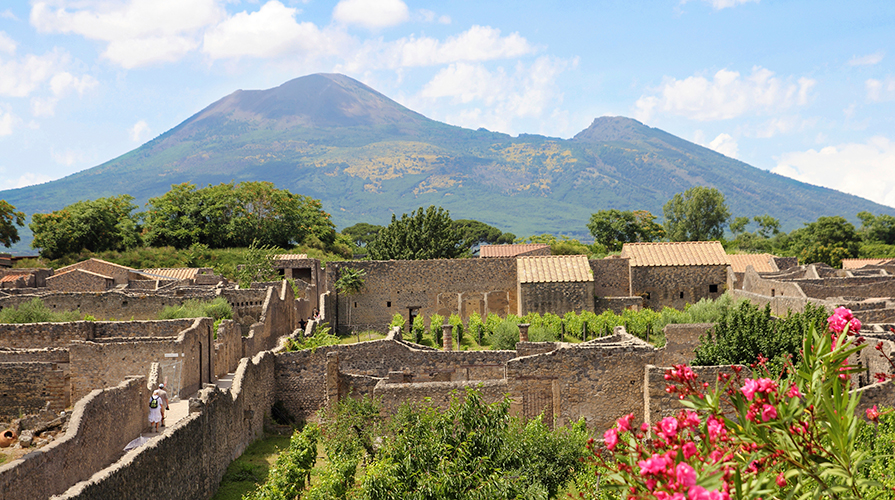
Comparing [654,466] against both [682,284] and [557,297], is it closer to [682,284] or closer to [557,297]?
[557,297]

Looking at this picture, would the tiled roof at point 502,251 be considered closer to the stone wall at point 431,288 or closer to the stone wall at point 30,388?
the stone wall at point 431,288

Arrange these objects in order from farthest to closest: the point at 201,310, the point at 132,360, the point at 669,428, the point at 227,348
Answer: the point at 201,310 → the point at 227,348 → the point at 132,360 → the point at 669,428

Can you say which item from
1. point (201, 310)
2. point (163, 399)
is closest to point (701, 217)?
point (201, 310)

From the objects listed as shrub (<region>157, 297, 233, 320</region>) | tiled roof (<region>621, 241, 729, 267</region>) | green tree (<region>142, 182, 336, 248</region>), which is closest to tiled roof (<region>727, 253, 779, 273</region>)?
tiled roof (<region>621, 241, 729, 267</region>)

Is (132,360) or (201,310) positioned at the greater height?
(201,310)

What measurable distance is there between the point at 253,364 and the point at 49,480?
961 centimetres

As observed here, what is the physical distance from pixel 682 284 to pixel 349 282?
16465 millimetres

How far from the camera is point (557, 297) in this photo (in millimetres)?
37656

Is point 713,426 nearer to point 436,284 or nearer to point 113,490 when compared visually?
point 113,490

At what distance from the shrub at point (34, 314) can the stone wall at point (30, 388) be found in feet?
23.9

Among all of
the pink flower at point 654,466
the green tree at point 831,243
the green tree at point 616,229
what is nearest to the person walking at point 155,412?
the pink flower at point 654,466

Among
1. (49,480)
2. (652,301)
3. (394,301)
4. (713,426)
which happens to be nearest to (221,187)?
(394,301)

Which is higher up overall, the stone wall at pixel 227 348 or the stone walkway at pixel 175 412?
the stone wall at pixel 227 348

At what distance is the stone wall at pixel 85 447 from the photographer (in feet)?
37.0
